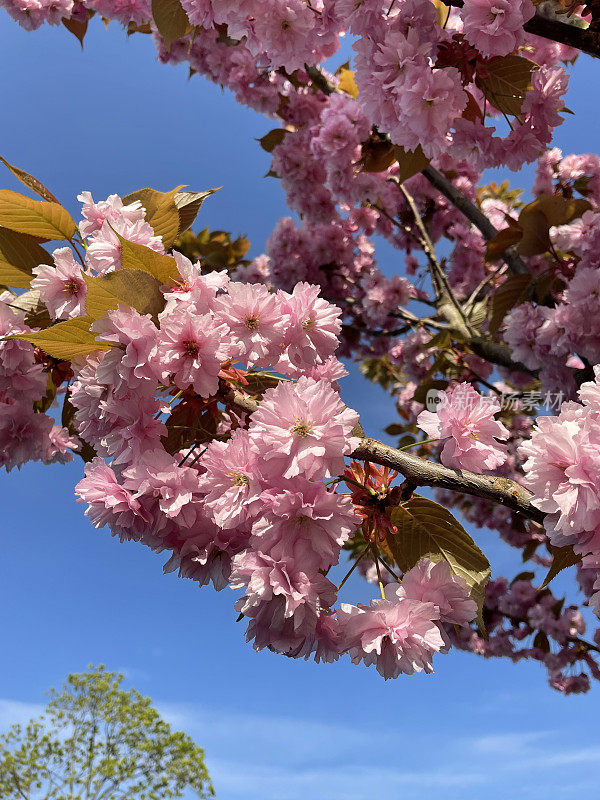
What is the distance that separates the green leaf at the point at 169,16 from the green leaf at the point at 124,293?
5.52 ft

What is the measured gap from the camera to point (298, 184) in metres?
4.80

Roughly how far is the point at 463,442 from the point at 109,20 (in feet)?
14.3

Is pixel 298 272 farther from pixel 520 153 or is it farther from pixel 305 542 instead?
pixel 305 542

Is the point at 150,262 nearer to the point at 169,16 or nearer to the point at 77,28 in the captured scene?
the point at 169,16

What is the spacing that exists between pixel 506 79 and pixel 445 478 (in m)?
1.56

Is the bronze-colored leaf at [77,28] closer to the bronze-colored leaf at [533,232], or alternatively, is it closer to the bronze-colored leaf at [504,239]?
the bronze-colored leaf at [504,239]

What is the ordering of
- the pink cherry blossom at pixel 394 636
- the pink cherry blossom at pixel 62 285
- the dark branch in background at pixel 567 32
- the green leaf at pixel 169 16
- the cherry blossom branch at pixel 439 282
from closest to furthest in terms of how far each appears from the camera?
the pink cherry blossom at pixel 394 636 < the pink cherry blossom at pixel 62 285 < the dark branch in background at pixel 567 32 < the green leaf at pixel 169 16 < the cherry blossom branch at pixel 439 282

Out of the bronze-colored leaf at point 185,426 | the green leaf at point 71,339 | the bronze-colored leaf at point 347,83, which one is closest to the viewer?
the green leaf at point 71,339

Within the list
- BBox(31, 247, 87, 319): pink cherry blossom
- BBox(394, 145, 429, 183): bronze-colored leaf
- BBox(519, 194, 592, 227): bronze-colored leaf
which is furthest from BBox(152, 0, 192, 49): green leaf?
BBox(519, 194, 592, 227): bronze-colored leaf

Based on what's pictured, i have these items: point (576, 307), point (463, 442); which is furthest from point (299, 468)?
point (576, 307)

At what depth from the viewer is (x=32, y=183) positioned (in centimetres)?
155

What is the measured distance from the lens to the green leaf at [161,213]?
1370 millimetres

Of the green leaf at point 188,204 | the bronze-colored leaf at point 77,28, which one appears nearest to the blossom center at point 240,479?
the green leaf at point 188,204

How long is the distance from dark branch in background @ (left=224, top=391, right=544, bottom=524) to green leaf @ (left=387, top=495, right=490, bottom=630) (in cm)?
8
